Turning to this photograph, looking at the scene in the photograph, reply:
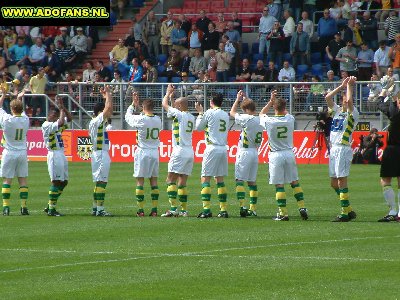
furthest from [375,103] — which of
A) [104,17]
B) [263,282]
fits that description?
[263,282]

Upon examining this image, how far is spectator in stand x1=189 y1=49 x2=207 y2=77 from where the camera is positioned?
41.2 meters

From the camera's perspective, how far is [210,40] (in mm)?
42062

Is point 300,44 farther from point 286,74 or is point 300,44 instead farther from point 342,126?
point 342,126

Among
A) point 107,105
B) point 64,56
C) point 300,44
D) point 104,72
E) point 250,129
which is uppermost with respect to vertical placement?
point 300,44

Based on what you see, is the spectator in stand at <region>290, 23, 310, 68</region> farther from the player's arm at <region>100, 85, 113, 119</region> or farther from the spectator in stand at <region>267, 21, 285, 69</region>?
the player's arm at <region>100, 85, 113, 119</region>

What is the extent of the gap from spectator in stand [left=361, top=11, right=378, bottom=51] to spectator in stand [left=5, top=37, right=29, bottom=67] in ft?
46.6

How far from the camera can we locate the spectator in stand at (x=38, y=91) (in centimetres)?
4112

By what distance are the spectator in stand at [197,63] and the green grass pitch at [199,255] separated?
639 inches

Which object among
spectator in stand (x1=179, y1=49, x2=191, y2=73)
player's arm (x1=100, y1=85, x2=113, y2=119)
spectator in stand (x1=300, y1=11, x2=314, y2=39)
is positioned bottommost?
player's arm (x1=100, y1=85, x2=113, y2=119)

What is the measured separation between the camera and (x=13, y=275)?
15.4 m

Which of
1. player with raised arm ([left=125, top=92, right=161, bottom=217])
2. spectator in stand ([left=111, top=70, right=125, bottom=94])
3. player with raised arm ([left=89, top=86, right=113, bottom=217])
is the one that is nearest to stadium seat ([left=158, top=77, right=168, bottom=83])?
spectator in stand ([left=111, top=70, right=125, bottom=94])

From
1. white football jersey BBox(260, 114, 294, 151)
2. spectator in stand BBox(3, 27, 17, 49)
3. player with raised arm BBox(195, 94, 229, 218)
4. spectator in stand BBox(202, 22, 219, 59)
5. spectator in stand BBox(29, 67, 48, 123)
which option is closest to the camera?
white football jersey BBox(260, 114, 294, 151)

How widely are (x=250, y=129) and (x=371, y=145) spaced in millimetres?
13616

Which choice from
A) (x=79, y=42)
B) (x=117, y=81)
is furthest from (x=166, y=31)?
(x=117, y=81)
